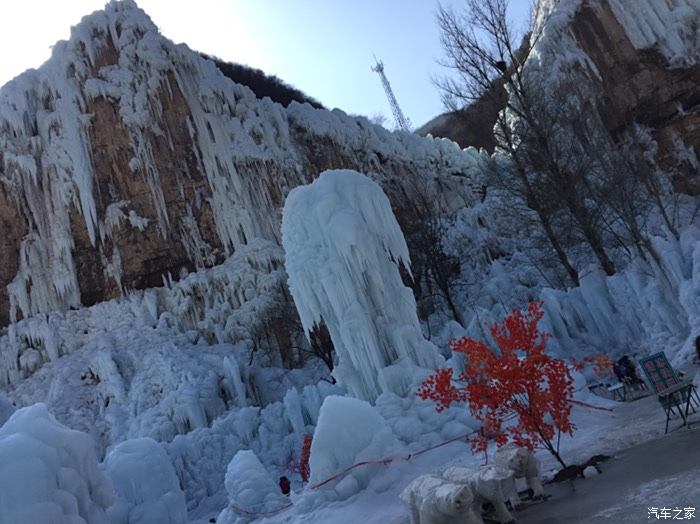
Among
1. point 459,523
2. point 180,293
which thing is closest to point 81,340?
point 180,293

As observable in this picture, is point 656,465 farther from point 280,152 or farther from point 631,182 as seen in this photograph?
point 280,152

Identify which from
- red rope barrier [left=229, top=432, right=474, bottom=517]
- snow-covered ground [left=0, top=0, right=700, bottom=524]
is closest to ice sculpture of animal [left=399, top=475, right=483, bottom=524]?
snow-covered ground [left=0, top=0, right=700, bottom=524]

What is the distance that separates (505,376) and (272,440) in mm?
12261

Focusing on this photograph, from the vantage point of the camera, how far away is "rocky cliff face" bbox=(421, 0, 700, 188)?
2255cm

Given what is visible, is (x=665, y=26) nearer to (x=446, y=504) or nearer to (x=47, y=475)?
(x=446, y=504)

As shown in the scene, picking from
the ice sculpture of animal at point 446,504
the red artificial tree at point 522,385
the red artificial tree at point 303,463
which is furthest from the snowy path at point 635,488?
the red artificial tree at point 303,463

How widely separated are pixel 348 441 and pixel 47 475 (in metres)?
4.43

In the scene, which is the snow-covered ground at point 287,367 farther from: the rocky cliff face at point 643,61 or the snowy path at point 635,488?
the rocky cliff face at point 643,61

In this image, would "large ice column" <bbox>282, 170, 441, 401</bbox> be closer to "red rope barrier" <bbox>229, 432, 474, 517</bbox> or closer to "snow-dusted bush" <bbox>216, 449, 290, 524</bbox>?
"red rope barrier" <bbox>229, 432, 474, 517</bbox>

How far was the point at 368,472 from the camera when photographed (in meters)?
8.21

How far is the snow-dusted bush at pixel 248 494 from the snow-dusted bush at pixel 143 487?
2.58m

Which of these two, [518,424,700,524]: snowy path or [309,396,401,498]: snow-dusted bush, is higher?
[309,396,401,498]: snow-dusted bush

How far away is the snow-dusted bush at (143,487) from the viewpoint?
36.4ft

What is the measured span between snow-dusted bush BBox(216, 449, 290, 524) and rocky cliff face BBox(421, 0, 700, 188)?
17.1 m
